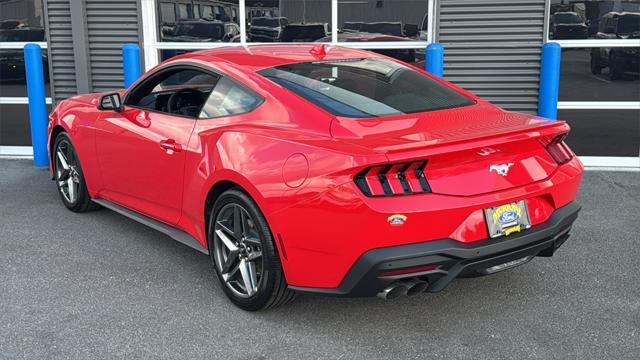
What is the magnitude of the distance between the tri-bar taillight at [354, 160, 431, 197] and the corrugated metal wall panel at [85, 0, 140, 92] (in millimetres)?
6109

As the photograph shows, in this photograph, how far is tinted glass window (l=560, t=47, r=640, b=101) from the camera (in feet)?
25.1

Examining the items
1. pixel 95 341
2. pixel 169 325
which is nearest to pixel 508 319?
pixel 169 325

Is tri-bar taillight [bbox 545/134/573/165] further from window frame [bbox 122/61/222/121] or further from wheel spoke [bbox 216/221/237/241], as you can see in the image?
window frame [bbox 122/61/222/121]

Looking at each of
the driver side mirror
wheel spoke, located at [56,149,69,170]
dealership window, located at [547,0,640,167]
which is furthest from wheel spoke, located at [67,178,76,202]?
dealership window, located at [547,0,640,167]

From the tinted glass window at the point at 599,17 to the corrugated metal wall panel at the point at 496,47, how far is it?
0.35 m

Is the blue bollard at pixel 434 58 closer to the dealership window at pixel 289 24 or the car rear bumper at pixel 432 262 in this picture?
the dealership window at pixel 289 24

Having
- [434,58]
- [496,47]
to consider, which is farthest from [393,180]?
[496,47]

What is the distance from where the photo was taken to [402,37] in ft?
25.8

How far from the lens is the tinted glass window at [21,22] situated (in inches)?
344

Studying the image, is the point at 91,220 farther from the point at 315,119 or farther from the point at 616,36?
the point at 616,36

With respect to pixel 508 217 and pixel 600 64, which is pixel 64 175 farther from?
pixel 600 64

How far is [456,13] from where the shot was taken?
748cm

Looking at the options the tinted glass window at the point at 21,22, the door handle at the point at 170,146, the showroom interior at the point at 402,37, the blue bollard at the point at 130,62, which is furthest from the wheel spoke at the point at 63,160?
the tinted glass window at the point at 21,22

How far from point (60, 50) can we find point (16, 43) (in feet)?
2.68
